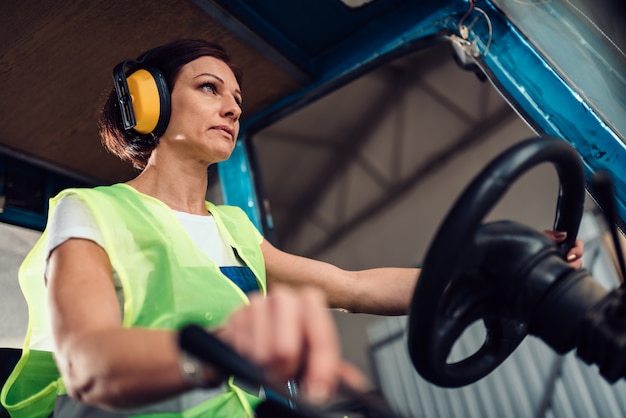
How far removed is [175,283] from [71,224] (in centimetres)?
19

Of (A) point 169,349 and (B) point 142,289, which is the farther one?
(B) point 142,289

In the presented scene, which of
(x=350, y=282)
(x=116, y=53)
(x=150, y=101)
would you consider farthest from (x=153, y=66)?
(x=350, y=282)

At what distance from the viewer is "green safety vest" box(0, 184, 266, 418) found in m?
0.92

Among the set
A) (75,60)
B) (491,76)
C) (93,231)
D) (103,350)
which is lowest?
(75,60)

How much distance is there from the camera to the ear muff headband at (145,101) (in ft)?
4.06

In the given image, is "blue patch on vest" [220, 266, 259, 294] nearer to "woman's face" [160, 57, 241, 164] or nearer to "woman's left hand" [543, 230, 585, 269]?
"woman's face" [160, 57, 241, 164]

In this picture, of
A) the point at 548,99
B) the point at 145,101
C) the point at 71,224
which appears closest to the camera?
the point at 71,224

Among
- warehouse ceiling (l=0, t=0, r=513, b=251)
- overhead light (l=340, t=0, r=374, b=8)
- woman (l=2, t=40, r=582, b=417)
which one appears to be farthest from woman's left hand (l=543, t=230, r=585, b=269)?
overhead light (l=340, t=0, r=374, b=8)

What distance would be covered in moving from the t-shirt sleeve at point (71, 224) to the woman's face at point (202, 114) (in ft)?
1.08

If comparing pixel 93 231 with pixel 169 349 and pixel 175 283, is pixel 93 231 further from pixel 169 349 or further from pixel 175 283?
pixel 169 349

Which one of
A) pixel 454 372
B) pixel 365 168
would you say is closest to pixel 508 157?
pixel 454 372

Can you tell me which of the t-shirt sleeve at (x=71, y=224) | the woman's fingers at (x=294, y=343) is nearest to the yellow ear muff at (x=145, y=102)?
→ the t-shirt sleeve at (x=71, y=224)

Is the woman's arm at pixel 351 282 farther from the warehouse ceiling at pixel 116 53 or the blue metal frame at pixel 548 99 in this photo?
the warehouse ceiling at pixel 116 53

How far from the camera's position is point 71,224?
87 centimetres
